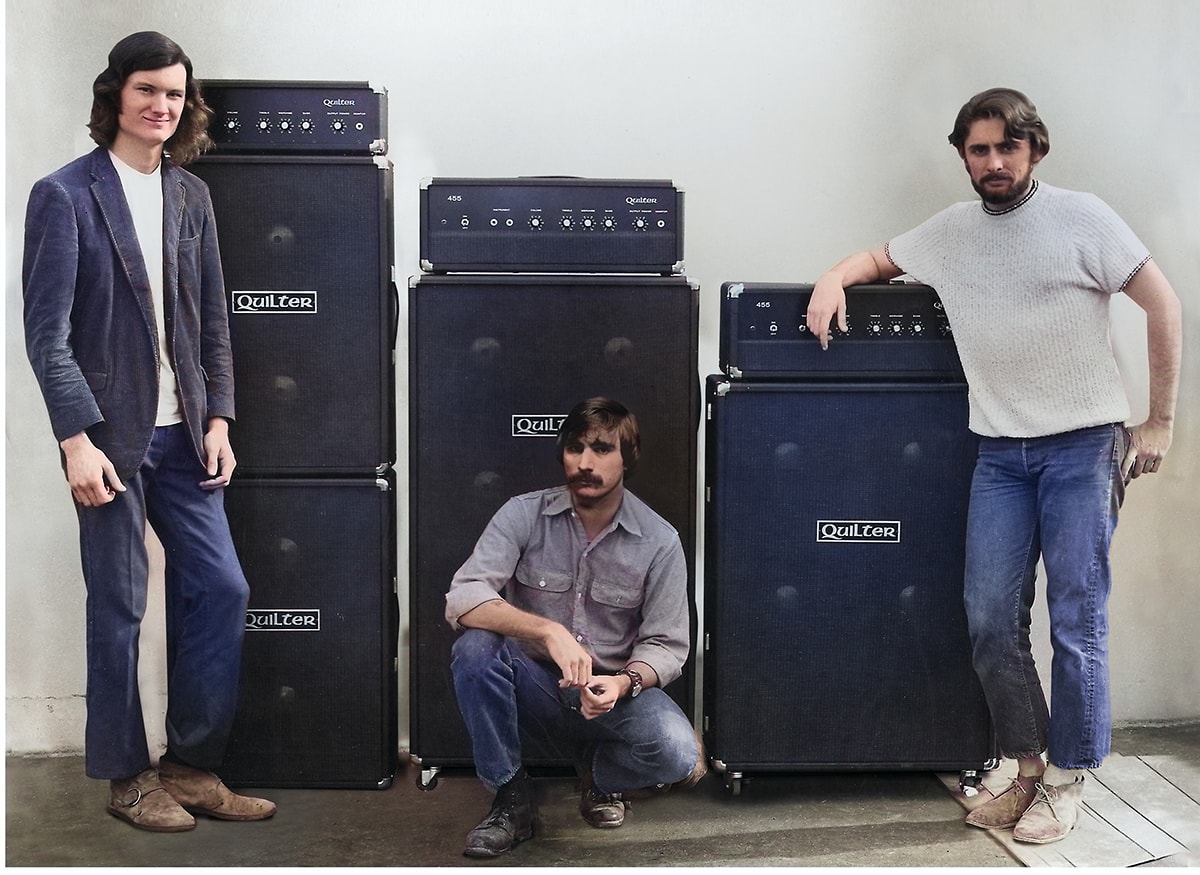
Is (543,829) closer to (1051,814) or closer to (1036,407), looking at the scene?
(1051,814)

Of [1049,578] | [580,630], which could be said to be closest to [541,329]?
[580,630]

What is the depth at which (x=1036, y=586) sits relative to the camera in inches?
91.9

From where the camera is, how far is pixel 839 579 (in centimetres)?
240

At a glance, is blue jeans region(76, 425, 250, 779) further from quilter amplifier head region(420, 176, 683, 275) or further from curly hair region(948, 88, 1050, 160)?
curly hair region(948, 88, 1050, 160)

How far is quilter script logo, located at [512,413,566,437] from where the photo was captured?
2.35 m

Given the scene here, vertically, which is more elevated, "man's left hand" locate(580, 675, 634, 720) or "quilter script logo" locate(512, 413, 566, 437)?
"quilter script logo" locate(512, 413, 566, 437)

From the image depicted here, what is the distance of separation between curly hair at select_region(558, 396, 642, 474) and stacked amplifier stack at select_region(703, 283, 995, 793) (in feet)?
0.50

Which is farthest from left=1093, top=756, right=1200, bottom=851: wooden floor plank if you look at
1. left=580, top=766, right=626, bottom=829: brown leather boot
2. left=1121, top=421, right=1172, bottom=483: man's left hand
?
left=580, top=766, right=626, bottom=829: brown leather boot

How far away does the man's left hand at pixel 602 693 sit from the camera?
2230mm

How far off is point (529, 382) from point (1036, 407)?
0.91 meters

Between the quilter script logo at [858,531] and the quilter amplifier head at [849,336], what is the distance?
0.27m

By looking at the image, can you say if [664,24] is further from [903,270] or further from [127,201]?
[127,201]

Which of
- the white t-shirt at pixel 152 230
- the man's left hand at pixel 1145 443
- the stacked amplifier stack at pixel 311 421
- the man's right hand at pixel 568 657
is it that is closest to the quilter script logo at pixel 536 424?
the stacked amplifier stack at pixel 311 421

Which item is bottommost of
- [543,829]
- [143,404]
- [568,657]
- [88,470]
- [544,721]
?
[543,829]
